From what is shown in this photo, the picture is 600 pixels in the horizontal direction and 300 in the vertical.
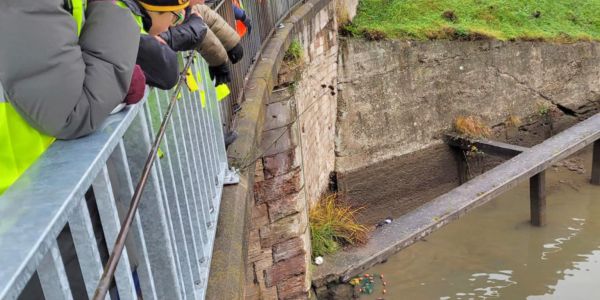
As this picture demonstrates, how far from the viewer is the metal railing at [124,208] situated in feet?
3.50

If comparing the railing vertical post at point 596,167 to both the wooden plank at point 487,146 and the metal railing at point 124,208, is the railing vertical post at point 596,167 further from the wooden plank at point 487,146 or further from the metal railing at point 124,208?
the metal railing at point 124,208

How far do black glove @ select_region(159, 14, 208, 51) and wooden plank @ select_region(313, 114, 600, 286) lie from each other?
4087 mm

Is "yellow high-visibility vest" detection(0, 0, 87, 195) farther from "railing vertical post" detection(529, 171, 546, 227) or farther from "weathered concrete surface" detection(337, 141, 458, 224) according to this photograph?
"railing vertical post" detection(529, 171, 546, 227)

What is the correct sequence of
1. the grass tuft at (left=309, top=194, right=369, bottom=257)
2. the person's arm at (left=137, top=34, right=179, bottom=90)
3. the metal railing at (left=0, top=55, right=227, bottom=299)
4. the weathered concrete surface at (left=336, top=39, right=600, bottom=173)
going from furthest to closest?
the weathered concrete surface at (left=336, top=39, right=600, bottom=173), the grass tuft at (left=309, top=194, right=369, bottom=257), the person's arm at (left=137, top=34, right=179, bottom=90), the metal railing at (left=0, top=55, right=227, bottom=299)

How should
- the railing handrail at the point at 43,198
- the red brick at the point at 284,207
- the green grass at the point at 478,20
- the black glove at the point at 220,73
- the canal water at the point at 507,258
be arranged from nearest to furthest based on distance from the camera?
the railing handrail at the point at 43,198
the black glove at the point at 220,73
the red brick at the point at 284,207
the canal water at the point at 507,258
the green grass at the point at 478,20

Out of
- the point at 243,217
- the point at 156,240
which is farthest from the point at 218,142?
the point at 156,240

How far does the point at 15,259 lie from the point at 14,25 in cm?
53

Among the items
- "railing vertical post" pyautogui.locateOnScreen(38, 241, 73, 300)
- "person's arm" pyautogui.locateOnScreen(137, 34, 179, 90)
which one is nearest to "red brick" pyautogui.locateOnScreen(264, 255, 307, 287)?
"person's arm" pyautogui.locateOnScreen(137, 34, 179, 90)

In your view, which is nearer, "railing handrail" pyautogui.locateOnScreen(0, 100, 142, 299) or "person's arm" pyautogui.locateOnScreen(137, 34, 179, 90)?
"railing handrail" pyautogui.locateOnScreen(0, 100, 142, 299)

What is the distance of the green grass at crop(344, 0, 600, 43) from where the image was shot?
32.4ft

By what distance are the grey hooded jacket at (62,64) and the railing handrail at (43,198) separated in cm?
6

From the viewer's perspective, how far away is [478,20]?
35.6 ft

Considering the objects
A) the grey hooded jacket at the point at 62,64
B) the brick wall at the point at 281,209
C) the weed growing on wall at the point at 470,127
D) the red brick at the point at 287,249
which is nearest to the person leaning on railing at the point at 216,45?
the grey hooded jacket at the point at 62,64

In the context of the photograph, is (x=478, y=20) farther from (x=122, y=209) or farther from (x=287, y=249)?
(x=122, y=209)
